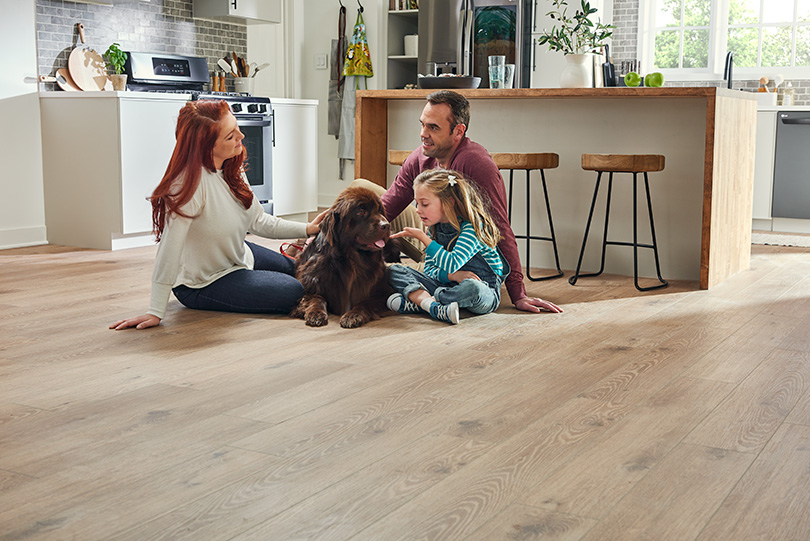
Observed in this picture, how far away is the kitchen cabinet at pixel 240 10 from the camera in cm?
637

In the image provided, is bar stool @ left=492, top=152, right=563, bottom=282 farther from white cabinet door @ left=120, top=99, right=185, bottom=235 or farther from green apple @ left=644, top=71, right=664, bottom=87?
white cabinet door @ left=120, top=99, right=185, bottom=235

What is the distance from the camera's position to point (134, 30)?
6000 millimetres

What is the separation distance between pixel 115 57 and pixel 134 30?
1.60ft

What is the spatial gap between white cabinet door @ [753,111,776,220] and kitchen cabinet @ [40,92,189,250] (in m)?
4.06

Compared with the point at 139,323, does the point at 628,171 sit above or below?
above

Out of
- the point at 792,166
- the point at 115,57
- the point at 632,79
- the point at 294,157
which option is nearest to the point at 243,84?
the point at 294,157

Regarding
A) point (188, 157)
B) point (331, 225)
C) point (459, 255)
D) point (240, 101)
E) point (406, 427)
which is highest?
point (240, 101)

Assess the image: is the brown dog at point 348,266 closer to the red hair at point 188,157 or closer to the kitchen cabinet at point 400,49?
Answer: the red hair at point 188,157

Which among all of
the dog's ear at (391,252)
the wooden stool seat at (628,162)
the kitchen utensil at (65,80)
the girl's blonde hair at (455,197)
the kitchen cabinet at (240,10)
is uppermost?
Result: the kitchen cabinet at (240,10)

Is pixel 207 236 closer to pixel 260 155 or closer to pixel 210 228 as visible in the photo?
pixel 210 228

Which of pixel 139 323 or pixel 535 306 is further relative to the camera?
pixel 535 306

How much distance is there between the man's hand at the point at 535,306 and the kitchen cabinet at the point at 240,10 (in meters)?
3.89

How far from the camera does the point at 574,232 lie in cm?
457

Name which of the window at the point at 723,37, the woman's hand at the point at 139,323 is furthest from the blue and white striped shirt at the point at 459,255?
the window at the point at 723,37
